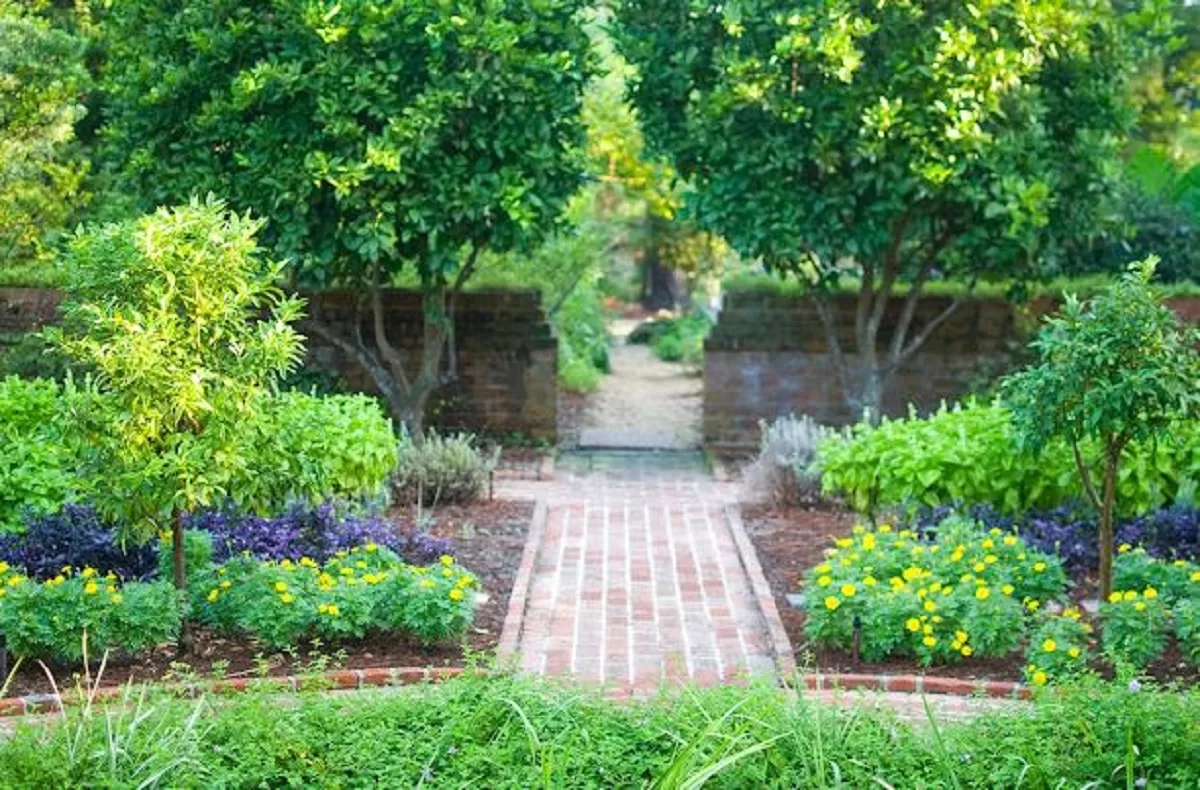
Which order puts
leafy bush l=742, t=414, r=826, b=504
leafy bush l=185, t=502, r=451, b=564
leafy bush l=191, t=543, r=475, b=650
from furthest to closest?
leafy bush l=742, t=414, r=826, b=504 < leafy bush l=185, t=502, r=451, b=564 < leafy bush l=191, t=543, r=475, b=650

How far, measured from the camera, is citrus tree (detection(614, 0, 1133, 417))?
13180mm

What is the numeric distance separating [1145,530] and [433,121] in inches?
230

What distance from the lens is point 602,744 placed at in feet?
21.0

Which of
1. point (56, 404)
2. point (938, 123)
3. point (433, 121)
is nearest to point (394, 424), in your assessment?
point (433, 121)

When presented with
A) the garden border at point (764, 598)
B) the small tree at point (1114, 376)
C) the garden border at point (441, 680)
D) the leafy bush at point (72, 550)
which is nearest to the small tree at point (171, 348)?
the garden border at point (441, 680)

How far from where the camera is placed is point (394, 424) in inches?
600

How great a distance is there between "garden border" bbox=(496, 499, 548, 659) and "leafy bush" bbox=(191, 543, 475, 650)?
0.27 meters

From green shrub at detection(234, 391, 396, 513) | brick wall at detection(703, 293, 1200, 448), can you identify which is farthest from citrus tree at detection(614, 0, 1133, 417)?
green shrub at detection(234, 391, 396, 513)

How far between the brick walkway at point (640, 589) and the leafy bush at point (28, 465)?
287 cm

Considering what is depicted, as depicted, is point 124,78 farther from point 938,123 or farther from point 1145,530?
point 1145,530

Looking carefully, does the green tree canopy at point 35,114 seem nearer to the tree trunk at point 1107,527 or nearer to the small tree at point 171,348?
the small tree at point 171,348

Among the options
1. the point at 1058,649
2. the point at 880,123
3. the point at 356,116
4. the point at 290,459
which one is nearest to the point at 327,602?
the point at 290,459

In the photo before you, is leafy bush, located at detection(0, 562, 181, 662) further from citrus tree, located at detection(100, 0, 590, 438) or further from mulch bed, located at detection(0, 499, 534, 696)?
citrus tree, located at detection(100, 0, 590, 438)

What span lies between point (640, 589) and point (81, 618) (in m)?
3.43
